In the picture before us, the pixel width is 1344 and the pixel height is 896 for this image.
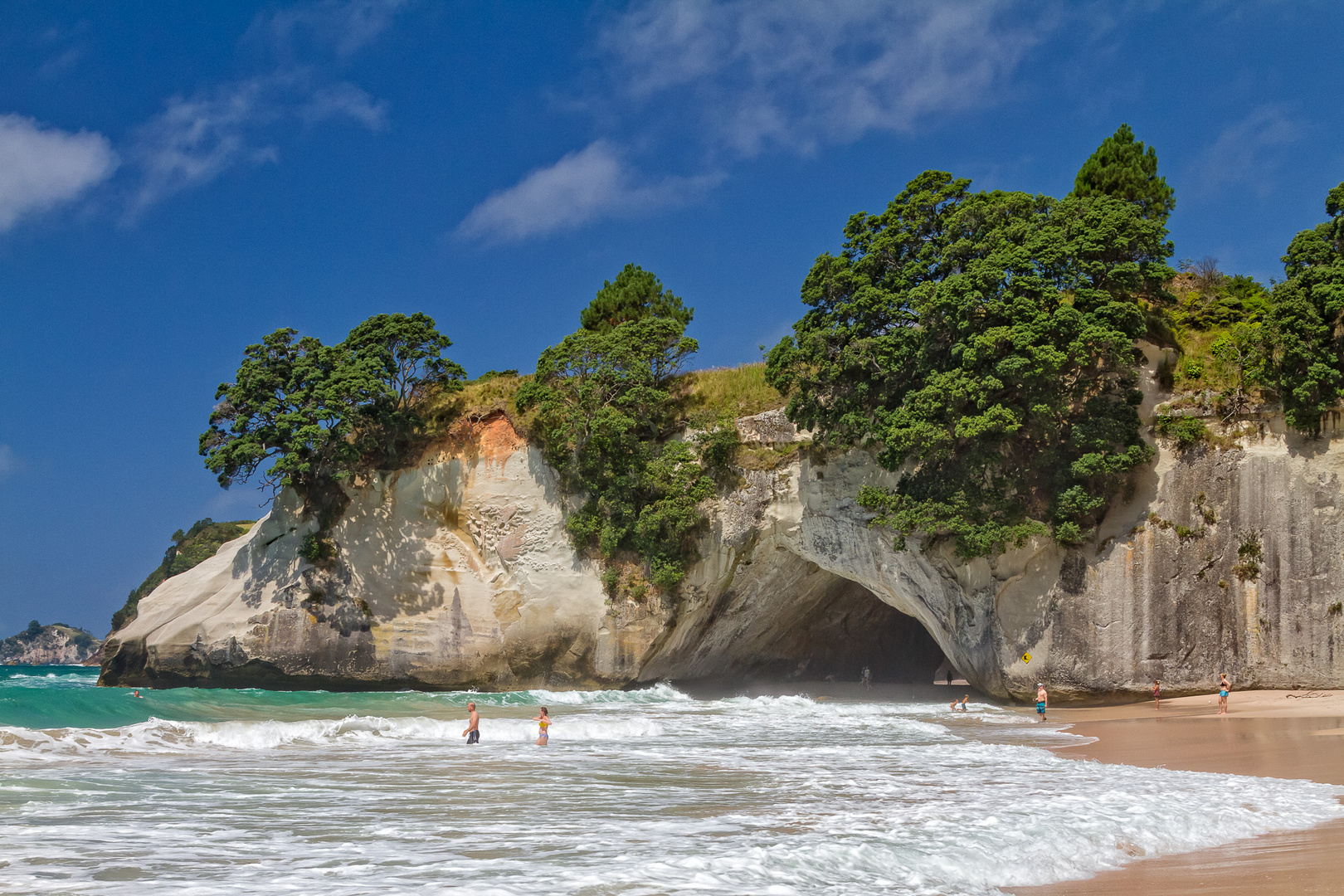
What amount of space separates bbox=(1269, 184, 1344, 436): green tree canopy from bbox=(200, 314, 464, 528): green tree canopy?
22598 mm

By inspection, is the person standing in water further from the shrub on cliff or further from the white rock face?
the white rock face

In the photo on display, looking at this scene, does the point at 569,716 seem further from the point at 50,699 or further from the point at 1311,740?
the point at 1311,740

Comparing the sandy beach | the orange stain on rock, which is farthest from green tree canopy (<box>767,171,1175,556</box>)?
the orange stain on rock

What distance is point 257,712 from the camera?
18.8 m

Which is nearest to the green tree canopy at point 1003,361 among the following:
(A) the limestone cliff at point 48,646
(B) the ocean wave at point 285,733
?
(B) the ocean wave at point 285,733

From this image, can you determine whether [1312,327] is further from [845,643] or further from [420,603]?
[420,603]

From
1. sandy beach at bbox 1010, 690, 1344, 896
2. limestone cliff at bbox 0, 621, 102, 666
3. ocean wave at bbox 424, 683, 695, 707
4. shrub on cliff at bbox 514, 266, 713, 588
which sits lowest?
limestone cliff at bbox 0, 621, 102, 666

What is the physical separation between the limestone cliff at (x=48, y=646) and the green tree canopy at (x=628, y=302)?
330 ft

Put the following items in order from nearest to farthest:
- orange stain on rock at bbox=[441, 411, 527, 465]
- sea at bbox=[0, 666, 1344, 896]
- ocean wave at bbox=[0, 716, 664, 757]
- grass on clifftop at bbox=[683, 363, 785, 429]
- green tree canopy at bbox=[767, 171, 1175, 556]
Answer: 1. sea at bbox=[0, 666, 1344, 896]
2. ocean wave at bbox=[0, 716, 664, 757]
3. green tree canopy at bbox=[767, 171, 1175, 556]
4. grass on clifftop at bbox=[683, 363, 785, 429]
5. orange stain on rock at bbox=[441, 411, 527, 465]

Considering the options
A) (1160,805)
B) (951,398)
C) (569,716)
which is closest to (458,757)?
(569,716)

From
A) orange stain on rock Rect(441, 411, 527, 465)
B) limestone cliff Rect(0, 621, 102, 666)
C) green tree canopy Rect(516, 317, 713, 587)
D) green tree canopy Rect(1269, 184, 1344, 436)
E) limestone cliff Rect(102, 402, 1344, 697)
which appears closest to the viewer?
green tree canopy Rect(1269, 184, 1344, 436)

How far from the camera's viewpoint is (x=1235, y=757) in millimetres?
11477

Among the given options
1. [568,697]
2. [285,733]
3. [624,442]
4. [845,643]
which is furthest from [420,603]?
[845,643]

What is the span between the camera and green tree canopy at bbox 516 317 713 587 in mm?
25984
